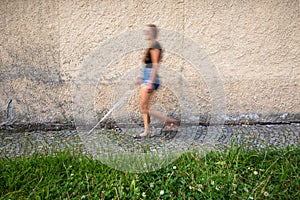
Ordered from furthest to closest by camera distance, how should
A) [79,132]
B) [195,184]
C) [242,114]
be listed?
[242,114]
[79,132]
[195,184]

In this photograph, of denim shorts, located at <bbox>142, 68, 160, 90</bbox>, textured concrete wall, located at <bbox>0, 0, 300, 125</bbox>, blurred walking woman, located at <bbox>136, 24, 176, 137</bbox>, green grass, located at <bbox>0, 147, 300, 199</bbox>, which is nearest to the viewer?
green grass, located at <bbox>0, 147, 300, 199</bbox>

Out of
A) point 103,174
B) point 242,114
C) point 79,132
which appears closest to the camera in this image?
point 103,174

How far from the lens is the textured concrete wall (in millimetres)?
4230

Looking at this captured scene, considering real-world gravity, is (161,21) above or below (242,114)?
above

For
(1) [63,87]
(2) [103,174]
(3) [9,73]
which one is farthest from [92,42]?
(2) [103,174]

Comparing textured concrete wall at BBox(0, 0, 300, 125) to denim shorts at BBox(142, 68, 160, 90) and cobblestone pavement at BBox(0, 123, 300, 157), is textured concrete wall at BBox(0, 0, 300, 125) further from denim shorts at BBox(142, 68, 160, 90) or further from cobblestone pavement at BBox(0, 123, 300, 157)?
denim shorts at BBox(142, 68, 160, 90)

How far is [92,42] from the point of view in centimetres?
433

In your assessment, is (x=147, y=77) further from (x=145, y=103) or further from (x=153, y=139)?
(x=153, y=139)

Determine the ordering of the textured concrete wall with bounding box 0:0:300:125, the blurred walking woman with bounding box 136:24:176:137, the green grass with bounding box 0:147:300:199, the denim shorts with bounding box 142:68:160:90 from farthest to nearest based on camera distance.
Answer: the textured concrete wall with bounding box 0:0:300:125
the denim shorts with bounding box 142:68:160:90
the blurred walking woman with bounding box 136:24:176:137
the green grass with bounding box 0:147:300:199

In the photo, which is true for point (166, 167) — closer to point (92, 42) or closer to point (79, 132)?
point (79, 132)

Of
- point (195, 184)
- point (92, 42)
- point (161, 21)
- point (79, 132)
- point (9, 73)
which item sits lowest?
point (79, 132)

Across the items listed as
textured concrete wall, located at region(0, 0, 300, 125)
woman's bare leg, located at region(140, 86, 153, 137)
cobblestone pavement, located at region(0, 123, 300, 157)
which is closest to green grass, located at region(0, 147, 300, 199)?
cobblestone pavement, located at region(0, 123, 300, 157)

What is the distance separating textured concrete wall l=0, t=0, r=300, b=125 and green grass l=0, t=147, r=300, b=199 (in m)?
1.48

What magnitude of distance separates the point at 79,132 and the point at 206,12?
2434 mm
